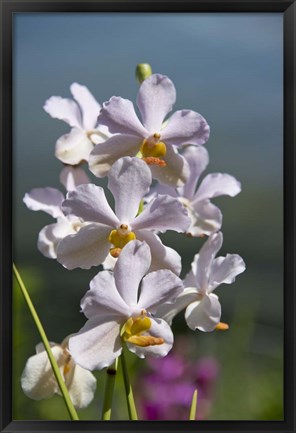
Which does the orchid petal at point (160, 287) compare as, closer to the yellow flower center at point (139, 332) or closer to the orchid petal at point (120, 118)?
the yellow flower center at point (139, 332)

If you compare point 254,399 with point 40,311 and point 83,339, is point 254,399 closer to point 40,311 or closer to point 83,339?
point 40,311

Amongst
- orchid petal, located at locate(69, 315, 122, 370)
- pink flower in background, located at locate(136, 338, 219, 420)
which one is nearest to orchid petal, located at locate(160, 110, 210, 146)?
orchid petal, located at locate(69, 315, 122, 370)

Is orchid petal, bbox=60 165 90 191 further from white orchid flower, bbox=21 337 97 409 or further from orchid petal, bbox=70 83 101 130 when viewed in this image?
white orchid flower, bbox=21 337 97 409

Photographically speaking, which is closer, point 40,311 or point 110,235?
point 110,235

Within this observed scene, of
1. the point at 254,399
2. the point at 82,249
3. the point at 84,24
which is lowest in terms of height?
the point at 254,399

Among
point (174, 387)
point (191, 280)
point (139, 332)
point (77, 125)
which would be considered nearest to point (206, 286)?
point (191, 280)

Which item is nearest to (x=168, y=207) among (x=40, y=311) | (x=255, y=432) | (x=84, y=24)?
(x=255, y=432)

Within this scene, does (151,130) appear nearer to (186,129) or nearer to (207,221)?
(186,129)
